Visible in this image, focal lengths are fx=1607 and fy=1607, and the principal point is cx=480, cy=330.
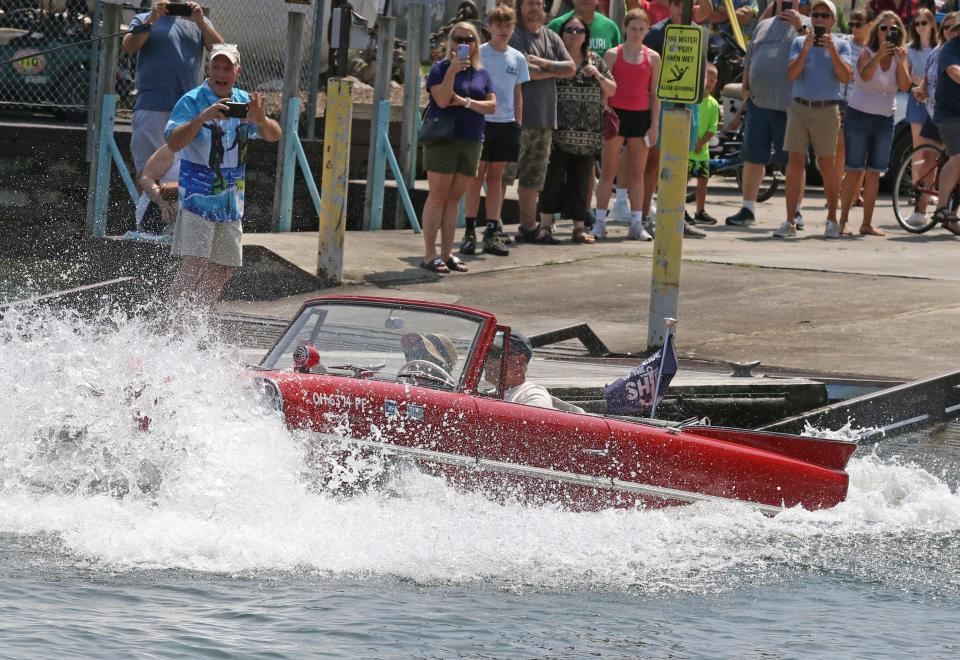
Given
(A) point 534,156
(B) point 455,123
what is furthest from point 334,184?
(A) point 534,156

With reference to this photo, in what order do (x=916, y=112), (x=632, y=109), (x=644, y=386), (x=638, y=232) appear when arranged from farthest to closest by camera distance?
(x=916, y=112), (x=638, y=232), (x=632, y=109), (x=644, y=386)

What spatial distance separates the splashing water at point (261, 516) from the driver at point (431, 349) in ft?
2.15

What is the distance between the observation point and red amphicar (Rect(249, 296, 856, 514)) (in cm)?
657

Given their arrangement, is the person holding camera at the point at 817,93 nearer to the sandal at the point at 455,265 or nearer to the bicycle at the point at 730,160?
the bicycle at the point at 730,160

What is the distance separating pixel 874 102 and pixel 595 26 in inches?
107

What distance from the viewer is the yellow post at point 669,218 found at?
33.8ft

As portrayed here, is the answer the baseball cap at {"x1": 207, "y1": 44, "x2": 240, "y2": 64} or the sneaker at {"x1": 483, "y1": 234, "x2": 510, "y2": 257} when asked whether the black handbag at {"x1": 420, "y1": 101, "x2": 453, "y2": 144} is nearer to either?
the sneaker at {"x1": 483, "y1": 234, "x2": 510, "y2": 257}

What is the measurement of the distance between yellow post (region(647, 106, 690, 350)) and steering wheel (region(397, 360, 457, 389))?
3.64 metres

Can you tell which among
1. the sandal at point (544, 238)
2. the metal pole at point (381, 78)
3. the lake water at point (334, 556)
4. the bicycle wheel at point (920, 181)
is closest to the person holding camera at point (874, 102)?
the bicycle wheel at point (920, 181)

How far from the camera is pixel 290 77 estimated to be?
1380 centimetres

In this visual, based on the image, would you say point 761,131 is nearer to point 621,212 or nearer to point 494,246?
point 621,212

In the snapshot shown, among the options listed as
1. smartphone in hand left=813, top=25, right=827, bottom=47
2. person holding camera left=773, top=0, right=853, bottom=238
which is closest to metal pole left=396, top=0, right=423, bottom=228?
person holding camera left=773, top=0, right=853, bottom=238

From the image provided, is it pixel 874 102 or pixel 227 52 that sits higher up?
pixel 227 52

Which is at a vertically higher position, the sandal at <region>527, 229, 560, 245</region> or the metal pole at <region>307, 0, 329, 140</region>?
the metal pole at <region>307, 0, 329, 140</region>
